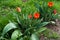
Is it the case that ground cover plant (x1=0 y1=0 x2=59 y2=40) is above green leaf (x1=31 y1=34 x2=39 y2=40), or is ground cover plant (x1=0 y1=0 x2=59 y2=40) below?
above

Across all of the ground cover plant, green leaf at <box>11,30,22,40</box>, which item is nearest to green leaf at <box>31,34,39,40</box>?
the ground cover plant

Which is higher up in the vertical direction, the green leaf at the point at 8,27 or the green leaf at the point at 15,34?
the green leaf at the point at 8,27

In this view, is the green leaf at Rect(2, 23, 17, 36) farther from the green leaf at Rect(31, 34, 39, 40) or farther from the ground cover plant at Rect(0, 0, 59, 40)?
the green leaf at Rect(31, 34, 39, 40)

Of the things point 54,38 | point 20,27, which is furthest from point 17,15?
point 54,38

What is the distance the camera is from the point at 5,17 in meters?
5.33

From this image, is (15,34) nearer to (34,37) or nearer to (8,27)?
(8,27)

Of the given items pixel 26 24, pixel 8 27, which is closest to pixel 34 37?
pixel 26 24

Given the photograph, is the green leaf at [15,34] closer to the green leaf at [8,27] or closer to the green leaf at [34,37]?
the green leaf at [8,27]

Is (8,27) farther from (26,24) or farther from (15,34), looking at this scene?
(26,24)

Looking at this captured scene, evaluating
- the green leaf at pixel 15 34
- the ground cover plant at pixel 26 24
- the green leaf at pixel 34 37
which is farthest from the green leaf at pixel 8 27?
the green leaf at pixel 34 37

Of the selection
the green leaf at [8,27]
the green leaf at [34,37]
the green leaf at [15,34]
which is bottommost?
the green leaf at [34,37]

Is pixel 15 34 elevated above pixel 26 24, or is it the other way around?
pixel 26 24

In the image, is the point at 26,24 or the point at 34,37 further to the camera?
the point at 26,24

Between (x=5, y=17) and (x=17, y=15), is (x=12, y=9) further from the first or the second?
(x=17, y=15)
